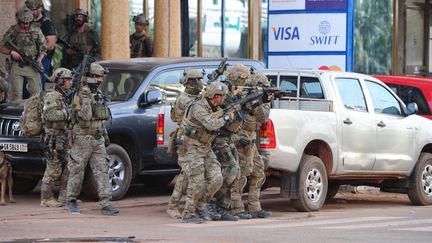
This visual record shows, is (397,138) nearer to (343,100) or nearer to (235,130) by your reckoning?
(343,100)

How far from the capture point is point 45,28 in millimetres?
18047

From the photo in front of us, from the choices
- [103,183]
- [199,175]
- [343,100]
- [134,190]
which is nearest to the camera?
[199,175]

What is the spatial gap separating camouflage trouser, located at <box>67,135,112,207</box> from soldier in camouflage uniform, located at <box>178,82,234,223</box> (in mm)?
1221

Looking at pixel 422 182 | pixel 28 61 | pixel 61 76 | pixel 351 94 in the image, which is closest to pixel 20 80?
pixel 28 61

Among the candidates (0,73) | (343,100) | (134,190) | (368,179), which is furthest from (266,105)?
(0,73)

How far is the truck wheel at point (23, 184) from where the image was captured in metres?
16.2

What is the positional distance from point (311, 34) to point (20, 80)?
15.8ft

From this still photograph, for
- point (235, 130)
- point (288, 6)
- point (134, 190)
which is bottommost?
point (134, 190)

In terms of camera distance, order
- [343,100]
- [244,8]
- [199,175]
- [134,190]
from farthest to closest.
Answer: [244,8], [134,190], [343,100], [199,175]

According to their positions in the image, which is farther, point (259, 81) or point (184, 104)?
point (259, 81)

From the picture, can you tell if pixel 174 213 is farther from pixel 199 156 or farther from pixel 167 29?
pixel 167 29

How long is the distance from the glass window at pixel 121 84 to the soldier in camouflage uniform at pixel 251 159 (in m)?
2.33

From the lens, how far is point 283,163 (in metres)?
14.0

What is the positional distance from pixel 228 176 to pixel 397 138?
3.50m
